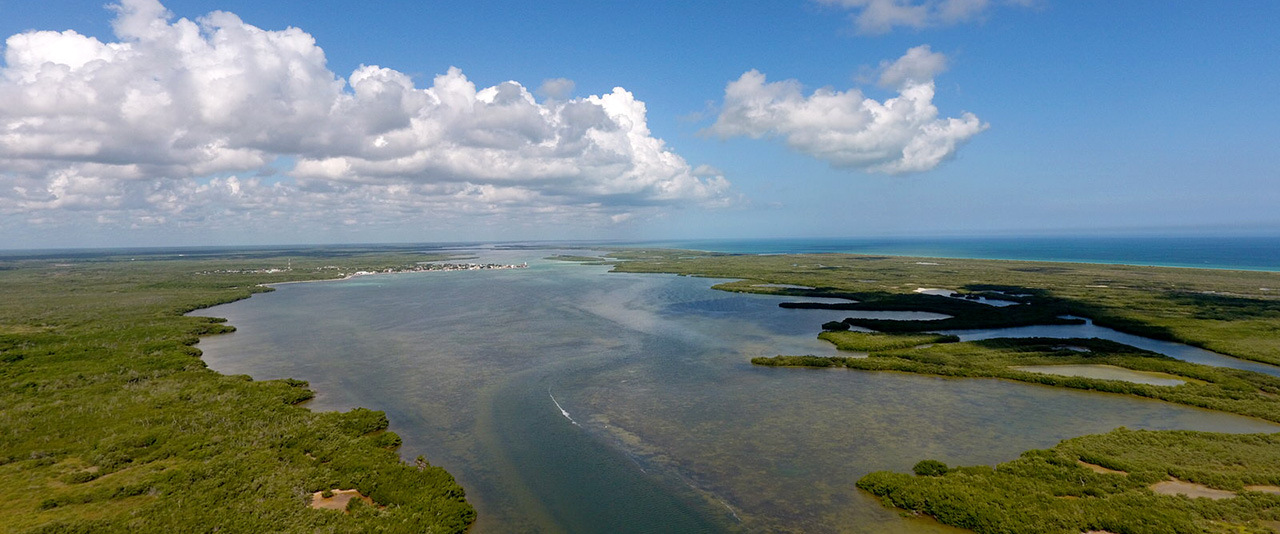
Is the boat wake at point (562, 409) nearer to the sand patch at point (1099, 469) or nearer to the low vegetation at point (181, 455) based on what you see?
the low vegetation at point (181, 455)

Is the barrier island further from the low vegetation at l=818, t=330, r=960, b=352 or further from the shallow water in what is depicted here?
the shallow water

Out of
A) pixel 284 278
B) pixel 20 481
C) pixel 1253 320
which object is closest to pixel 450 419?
pixel 20 481

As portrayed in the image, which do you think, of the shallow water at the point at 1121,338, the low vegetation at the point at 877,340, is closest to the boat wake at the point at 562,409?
the low vegetation at the point at 877,340

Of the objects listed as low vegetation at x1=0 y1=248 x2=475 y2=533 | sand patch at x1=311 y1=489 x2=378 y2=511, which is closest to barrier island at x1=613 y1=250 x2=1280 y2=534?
low vegetation at x1=0 y1=248 x2=475 y2=533

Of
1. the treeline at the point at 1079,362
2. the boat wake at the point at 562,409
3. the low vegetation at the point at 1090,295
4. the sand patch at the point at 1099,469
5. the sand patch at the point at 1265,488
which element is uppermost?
the low vegetation at the point at 1090,295

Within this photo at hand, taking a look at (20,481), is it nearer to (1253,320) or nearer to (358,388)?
(358,388)
